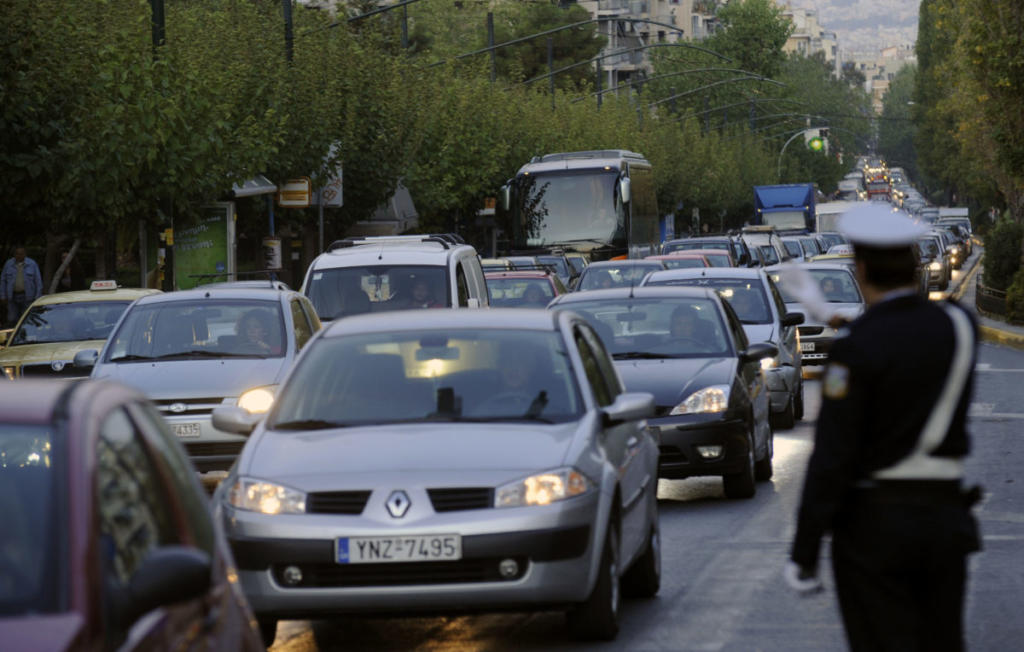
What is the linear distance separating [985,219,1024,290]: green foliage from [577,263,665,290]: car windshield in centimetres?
1740

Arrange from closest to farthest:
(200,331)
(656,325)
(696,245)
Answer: (656,325) < (200,331) < (696,245)

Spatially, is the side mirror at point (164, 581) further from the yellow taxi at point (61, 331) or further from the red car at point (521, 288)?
the red car at point (521, 288)

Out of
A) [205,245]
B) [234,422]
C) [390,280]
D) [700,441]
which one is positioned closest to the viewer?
[234,422]

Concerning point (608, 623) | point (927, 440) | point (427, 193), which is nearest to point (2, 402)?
point (927, 440)

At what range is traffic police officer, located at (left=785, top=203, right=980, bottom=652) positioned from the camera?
488cm

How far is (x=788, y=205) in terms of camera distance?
76.8 meters

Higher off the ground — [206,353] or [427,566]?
[427,566]

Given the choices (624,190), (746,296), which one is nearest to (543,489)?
(746,296)

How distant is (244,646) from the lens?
4945 mm

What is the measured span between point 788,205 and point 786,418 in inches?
2296

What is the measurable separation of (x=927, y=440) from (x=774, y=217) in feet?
241

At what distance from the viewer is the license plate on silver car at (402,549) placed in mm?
7578

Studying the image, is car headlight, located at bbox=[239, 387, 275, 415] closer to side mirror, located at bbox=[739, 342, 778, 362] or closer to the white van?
side mirror, located at bbox=[739, 342, 778, 362]

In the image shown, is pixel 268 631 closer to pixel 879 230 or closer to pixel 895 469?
pixel 895 469
